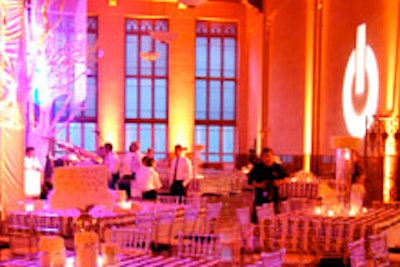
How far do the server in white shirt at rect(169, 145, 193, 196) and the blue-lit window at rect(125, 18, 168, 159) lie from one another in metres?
11.8

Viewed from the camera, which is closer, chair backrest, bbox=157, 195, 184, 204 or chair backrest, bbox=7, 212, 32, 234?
chair backrest, bbox=7, 212, 32, 234

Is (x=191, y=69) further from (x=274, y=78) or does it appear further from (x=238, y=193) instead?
(x=238, y=193)

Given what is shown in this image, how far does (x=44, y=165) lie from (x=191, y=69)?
12.5 m

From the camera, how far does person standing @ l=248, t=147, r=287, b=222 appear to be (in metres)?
7.71

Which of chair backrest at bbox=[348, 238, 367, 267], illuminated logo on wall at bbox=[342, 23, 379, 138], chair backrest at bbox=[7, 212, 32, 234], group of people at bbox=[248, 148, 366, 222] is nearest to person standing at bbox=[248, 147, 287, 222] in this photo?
group of people at bbox=[248, 148, 366, 222]

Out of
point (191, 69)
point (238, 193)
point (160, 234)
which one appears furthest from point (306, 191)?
point (191, 69)

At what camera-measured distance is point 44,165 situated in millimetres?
9898

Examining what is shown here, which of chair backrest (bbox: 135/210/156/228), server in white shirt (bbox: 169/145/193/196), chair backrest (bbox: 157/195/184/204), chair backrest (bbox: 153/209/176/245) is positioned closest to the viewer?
chair backrest (bbox: 135/210/156/228)

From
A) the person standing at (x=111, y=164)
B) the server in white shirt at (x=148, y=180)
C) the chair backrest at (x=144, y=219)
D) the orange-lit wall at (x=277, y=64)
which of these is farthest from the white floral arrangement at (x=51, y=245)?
the orange-lit wall at (x=277, y=64)

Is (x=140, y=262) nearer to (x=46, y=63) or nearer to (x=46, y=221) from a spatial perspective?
(x=46, y=221)

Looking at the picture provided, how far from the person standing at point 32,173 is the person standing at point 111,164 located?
60.6 inches

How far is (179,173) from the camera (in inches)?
388

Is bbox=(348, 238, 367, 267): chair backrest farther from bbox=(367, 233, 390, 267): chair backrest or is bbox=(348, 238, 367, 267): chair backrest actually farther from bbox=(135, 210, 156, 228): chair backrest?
bbox=(135, 210, 156, 228): chair backrest

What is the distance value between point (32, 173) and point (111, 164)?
6.58 feet
